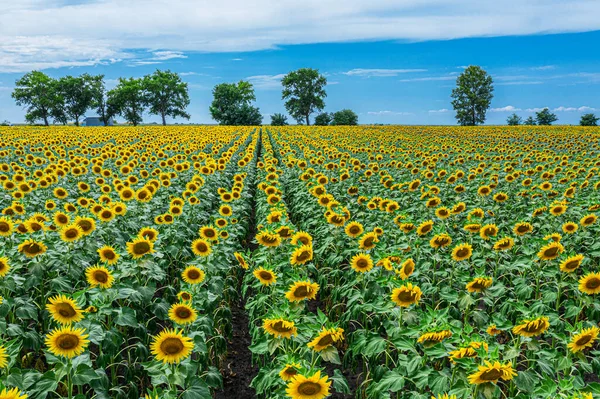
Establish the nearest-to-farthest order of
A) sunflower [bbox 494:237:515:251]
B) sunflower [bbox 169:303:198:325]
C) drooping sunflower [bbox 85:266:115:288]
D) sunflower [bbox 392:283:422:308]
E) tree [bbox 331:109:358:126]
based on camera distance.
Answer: sunflower [bbox 392:283:422:308] < sunflower [bbox 169:303:198:325] < drooping sunflower [bbox 85:266:115:288] < sunflower [bbox 494:237:515:251] < tree [bbox 331:109:358:126]

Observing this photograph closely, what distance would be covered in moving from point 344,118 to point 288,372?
8014cm

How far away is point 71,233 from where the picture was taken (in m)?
5.26

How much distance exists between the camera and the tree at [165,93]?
9312cm

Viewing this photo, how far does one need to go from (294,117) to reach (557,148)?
2744 inches

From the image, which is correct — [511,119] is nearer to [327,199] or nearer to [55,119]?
[327,199]

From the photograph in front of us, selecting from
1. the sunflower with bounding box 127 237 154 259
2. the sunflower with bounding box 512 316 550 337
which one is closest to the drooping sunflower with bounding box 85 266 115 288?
the sunflower with bounding box 127 237 154 259

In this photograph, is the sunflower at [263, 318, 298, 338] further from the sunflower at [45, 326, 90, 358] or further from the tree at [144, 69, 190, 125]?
the tree at [144, 69, 190, 125]

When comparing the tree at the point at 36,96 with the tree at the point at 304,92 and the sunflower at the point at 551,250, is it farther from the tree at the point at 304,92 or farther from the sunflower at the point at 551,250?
the sunflower at the point at 551,250

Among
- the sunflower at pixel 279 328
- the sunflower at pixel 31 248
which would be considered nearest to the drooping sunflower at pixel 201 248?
the sunflower at pixel 31 248

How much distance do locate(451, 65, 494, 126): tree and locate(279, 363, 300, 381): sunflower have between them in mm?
91105

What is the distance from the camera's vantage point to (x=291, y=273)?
16.1ft

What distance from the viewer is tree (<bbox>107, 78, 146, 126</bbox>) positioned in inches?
3607

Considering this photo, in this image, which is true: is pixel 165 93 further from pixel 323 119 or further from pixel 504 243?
pixel 504 243

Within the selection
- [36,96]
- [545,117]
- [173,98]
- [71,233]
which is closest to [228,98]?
[173,98]
